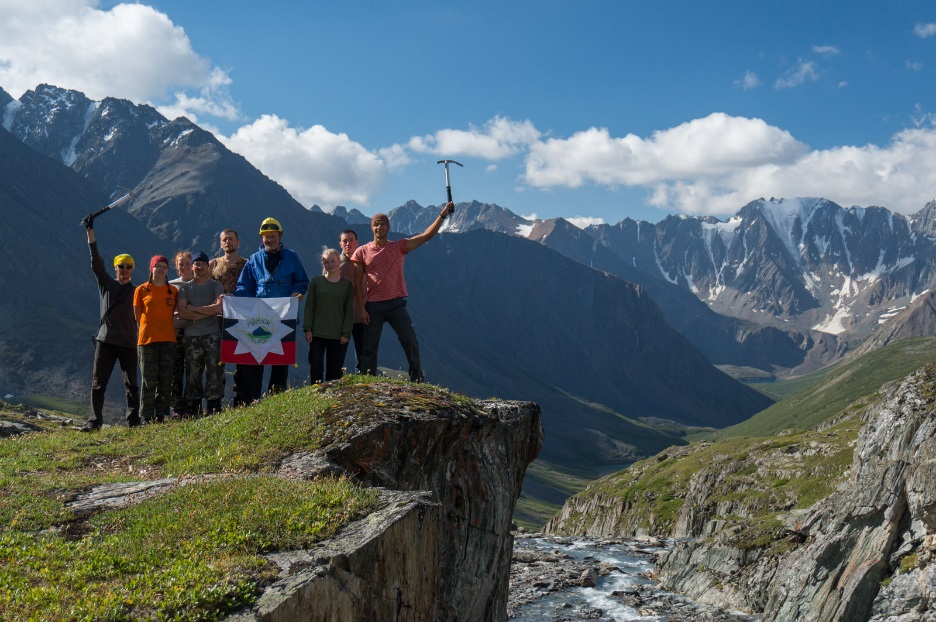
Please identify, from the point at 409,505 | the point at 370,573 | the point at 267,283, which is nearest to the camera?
the point at 370,573

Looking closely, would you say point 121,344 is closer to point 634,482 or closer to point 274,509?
point 274,509

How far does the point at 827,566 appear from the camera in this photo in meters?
71.2

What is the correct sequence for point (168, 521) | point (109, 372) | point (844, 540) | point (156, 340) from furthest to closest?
point (844, 540), point (109, 372), point (156, 340), point (168, 521)

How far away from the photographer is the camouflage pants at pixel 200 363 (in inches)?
862

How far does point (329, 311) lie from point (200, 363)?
3.89 meters

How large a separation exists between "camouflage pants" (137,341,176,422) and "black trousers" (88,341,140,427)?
2.23 feet

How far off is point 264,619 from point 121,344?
15356 millimetres

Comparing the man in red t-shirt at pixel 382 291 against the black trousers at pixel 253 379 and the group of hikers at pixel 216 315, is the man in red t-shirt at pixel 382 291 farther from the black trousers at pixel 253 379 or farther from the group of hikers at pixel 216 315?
the black trousers at pixel 253 379

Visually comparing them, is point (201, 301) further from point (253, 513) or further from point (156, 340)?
point (253, 513)

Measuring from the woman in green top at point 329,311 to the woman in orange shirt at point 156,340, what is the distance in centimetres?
372

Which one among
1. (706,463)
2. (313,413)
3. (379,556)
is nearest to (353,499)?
(379,556)

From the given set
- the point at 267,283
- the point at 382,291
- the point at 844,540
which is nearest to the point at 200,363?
the point at 267,283

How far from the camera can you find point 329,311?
22.3 metres

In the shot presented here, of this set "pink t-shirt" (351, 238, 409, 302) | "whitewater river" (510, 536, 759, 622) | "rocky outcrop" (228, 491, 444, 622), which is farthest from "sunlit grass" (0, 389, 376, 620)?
"whitewater river" (510, 536, 759, 622)
